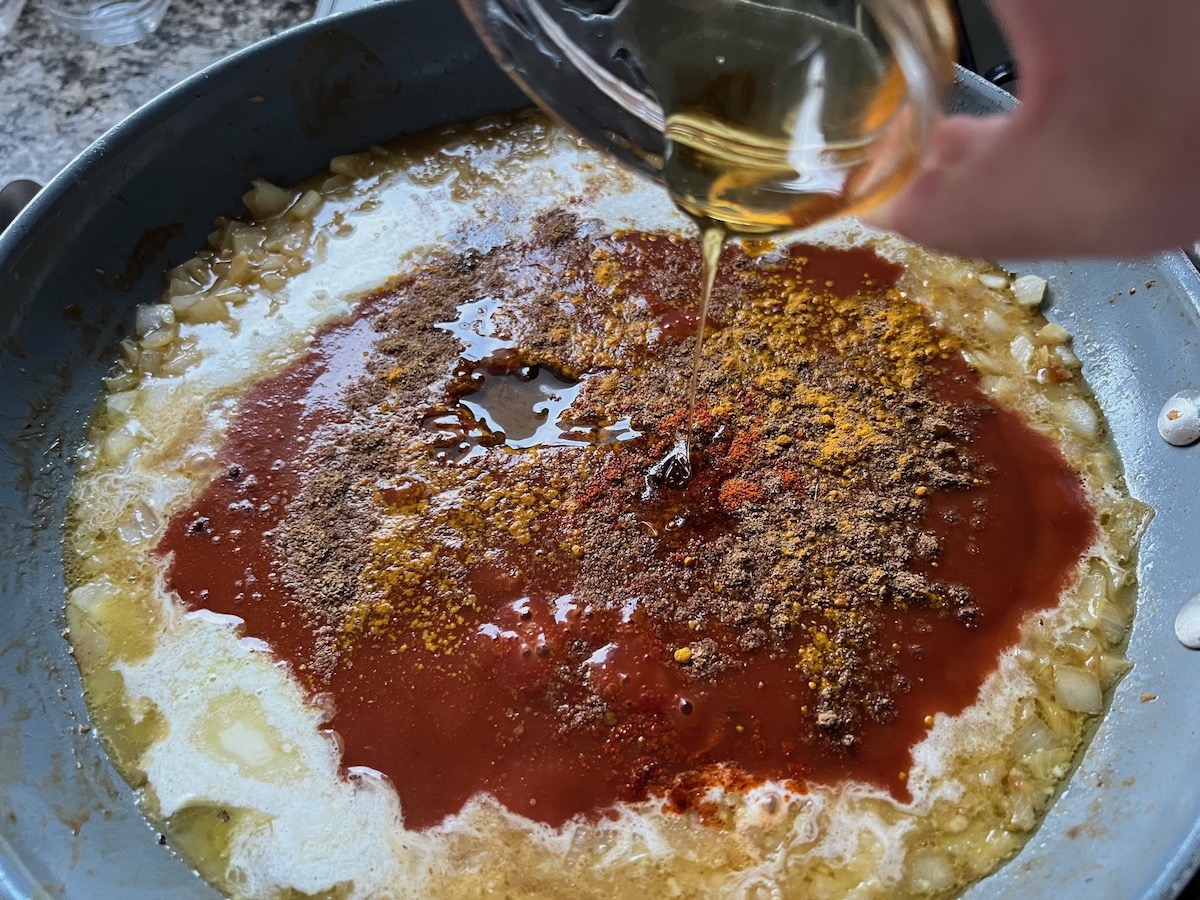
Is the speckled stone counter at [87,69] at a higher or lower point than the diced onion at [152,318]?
higher

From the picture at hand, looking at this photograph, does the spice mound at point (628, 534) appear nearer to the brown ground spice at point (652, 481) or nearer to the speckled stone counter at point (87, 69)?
the brown ground spice at point (652, 481)

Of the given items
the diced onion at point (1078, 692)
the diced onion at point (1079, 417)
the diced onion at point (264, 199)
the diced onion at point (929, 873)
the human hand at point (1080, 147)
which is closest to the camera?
the human hand at point (1080, 147)

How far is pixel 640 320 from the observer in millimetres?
1466

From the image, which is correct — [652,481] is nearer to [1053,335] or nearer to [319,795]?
[319,795]

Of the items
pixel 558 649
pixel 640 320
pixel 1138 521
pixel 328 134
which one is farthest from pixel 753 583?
pixel 328 134

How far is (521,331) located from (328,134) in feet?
1.94

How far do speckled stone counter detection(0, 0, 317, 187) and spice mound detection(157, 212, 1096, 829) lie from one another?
72 cm

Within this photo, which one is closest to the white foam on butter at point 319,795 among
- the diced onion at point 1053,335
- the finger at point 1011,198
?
the diced onion at point 1053,335

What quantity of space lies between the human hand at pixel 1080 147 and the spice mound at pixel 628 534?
1.95ft

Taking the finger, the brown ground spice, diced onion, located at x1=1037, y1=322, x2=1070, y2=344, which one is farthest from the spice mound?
the finger

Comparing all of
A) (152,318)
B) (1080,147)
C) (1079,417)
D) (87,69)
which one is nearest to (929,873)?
(1079,417)

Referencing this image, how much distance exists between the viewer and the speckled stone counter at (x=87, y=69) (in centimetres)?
169

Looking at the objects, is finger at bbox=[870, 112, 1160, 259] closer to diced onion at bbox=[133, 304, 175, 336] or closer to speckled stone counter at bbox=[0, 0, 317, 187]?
diced onion at bbox=[133, 304, 175, 336]

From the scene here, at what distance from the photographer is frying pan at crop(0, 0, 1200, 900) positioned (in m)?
1.08
